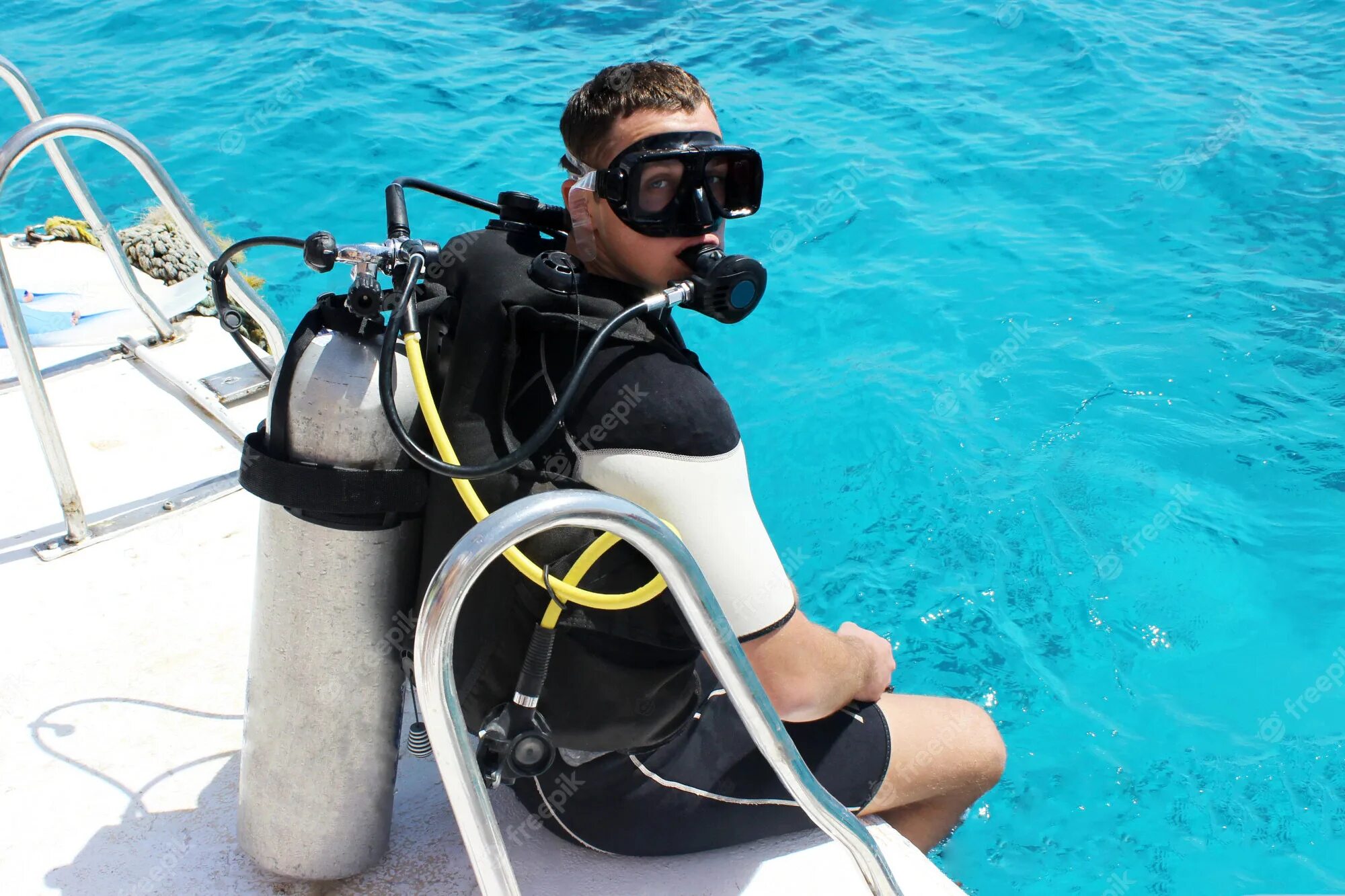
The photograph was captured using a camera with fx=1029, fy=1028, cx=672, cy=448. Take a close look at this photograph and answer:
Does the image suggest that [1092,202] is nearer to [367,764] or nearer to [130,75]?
[367,764]

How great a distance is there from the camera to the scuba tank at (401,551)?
61.1 inches

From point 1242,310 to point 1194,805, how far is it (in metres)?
3.42

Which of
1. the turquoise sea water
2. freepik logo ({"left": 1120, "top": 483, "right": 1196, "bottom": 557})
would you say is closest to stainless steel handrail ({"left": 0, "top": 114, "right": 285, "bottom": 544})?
the turquoise sea water

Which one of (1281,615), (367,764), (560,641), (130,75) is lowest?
(1281,615)

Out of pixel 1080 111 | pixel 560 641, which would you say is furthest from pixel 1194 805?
pixel 1080 111

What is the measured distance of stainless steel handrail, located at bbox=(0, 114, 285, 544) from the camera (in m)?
2.51

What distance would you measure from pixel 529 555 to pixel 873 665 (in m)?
0.86

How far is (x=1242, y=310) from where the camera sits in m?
5.62
